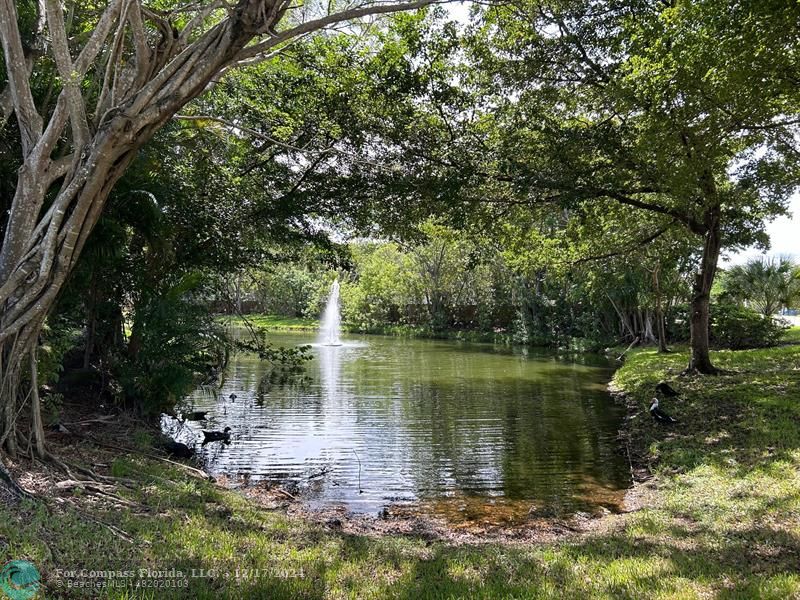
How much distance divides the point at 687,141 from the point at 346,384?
1211 cm

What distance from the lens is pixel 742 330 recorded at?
2252cm

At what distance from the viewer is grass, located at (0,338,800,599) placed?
3.76 meters

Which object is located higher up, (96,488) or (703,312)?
(703,312)

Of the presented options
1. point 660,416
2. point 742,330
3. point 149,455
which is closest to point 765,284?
point 742,330

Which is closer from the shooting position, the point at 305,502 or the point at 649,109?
the point at 305,502

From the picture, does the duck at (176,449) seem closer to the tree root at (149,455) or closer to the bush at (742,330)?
the tree root at (149,455)

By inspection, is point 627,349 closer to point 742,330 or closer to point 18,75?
point 742,330

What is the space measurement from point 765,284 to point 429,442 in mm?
21866

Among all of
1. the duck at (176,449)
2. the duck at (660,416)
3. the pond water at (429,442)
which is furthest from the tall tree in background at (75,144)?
the duck at (660,416)

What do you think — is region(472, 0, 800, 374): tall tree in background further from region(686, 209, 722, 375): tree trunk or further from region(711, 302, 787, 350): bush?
region(711, 302, 787, 350): bush

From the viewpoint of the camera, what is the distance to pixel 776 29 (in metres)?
7.04

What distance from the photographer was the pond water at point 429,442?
781cm

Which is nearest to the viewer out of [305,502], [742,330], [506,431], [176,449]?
[305,502]

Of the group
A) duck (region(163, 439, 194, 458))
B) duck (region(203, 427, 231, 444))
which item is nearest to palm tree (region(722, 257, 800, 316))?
duck (region(203, 427, 231, 444))
